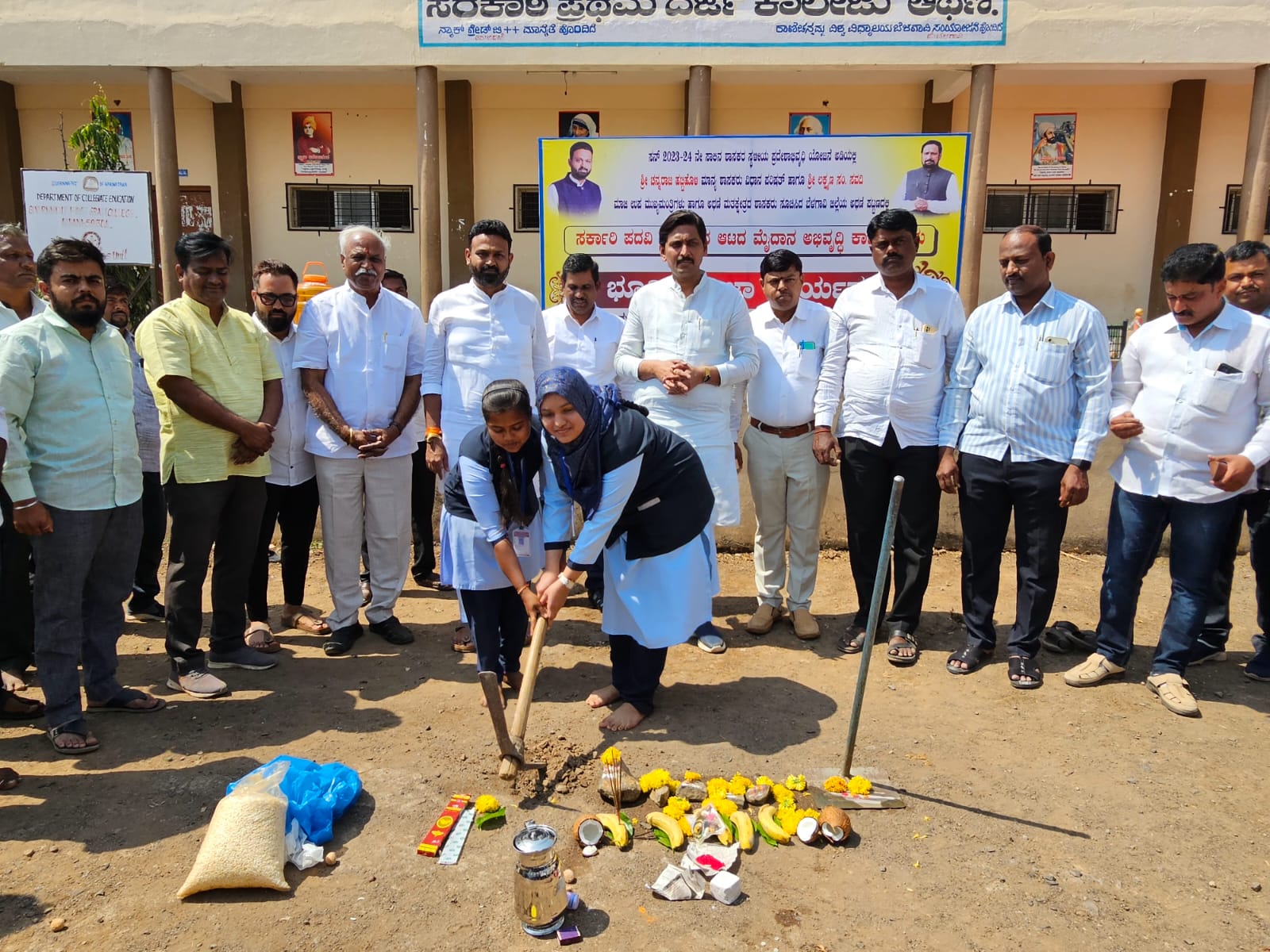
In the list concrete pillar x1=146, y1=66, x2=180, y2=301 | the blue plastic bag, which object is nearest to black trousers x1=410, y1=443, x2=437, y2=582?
the blue plastic bag

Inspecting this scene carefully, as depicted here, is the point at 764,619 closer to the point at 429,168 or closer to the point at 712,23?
the point at 429,168

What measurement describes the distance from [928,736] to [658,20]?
9.49 metres

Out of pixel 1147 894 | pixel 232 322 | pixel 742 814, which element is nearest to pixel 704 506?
pixel 742 814

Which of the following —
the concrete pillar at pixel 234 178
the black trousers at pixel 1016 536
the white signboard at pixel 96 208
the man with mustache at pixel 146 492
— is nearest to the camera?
the black trousers at pixel 1016 536

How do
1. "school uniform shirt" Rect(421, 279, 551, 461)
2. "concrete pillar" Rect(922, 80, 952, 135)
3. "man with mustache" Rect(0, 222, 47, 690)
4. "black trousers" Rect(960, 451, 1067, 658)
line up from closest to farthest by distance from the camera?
"man with mustache" Rect(0, 222, 47, 690) < "black trousers" Rect(960, 451, 1067, 658) < "school uniform shirt" Rect(421, 279, 551, 461) < "concrete pillar" Rect(922, 80, 952, 135)

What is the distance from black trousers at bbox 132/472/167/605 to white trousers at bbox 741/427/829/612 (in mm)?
3419

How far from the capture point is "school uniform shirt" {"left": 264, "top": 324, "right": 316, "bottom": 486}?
4.49m

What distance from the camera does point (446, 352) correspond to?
4.59 metres

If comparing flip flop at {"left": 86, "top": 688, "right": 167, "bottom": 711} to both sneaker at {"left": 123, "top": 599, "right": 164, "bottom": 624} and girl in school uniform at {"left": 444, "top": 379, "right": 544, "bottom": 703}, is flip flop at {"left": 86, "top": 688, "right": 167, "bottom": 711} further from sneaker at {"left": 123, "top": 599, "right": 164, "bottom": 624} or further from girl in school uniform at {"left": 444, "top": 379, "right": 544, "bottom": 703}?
girl in school uniform at {"left": 444, "top": 379, "right": 544, "bottom": 703}

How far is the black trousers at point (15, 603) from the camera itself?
3.90 metres

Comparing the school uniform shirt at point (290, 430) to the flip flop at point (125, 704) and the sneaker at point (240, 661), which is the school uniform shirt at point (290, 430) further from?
the flip flop at point (125, 704)

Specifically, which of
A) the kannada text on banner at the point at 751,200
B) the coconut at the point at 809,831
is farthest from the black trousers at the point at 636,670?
the kannada text on banner at the point at 751,200

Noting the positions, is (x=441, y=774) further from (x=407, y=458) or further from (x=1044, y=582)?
(x=1044, y=582)

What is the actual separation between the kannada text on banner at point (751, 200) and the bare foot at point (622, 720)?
475 cm
